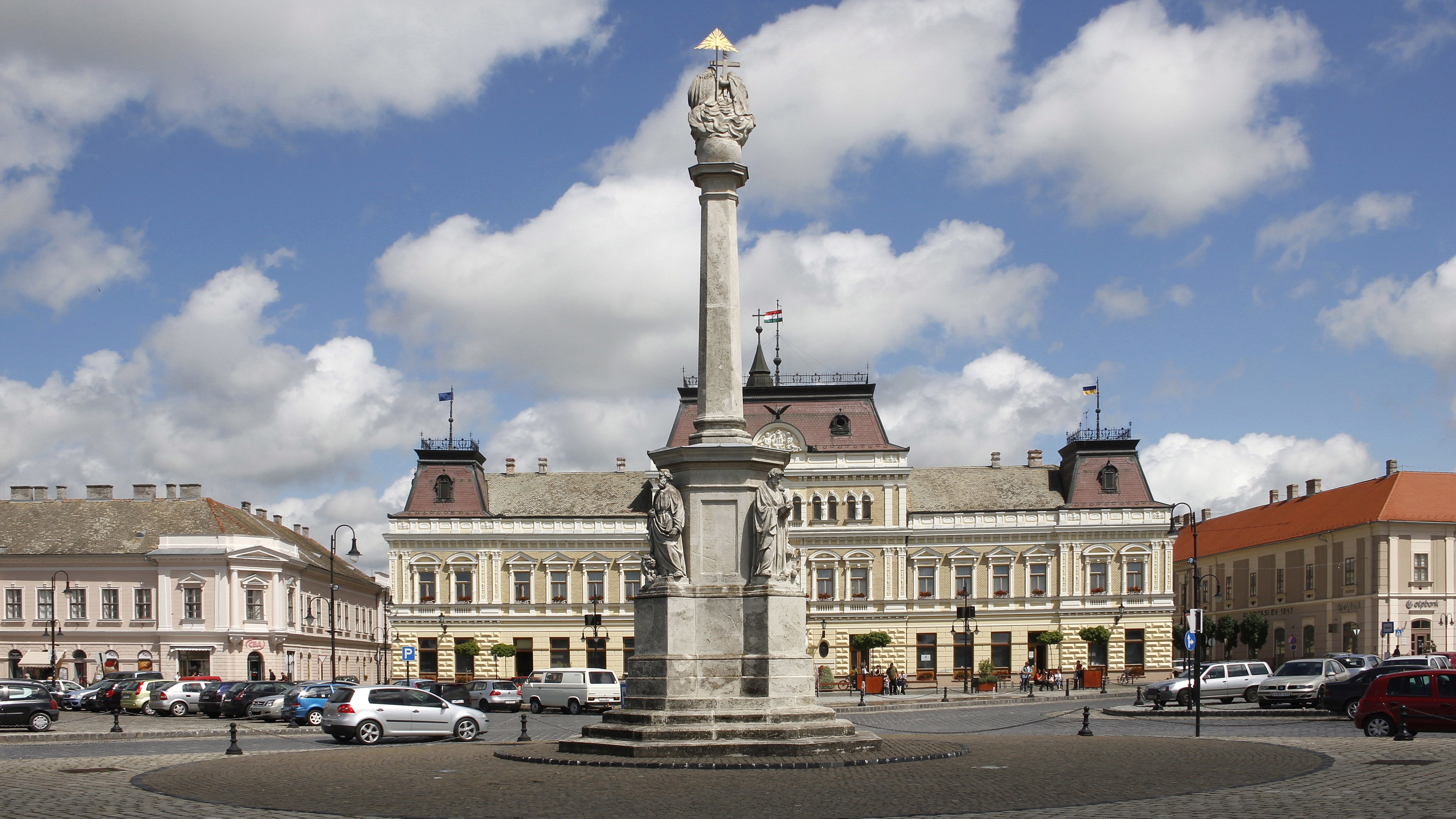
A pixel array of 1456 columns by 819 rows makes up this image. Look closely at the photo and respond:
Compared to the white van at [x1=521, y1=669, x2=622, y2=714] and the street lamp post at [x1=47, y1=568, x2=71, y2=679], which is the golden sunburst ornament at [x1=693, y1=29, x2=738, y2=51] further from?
the street lamp post at [x1=47, y1=568, x2=71, y2=679]

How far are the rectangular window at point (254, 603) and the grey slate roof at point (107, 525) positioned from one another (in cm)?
288

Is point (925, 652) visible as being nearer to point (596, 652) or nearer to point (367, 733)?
point (596, 652)

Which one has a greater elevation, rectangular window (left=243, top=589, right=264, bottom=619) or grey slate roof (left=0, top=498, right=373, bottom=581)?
grey slate roof (left=0, top=498, right=373, bottom=581)

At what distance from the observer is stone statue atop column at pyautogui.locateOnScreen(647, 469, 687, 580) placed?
782 inches

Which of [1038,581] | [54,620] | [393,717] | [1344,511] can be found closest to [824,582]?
[1038,581]

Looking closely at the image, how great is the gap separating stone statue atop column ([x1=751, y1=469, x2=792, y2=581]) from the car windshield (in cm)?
2302

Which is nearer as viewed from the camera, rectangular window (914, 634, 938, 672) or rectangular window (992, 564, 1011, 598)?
rectangular window (914, 634, 938, 672)

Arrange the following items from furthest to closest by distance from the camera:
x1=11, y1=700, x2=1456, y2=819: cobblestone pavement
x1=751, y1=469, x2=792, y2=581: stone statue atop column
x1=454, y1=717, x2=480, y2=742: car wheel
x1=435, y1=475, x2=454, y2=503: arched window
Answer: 1. x1=435, y1=475, x2=454, y2=503: arched window
2. x1=454, y1=717, x2=480, y2=742: car wheel
3. x1=751, y1=469, x2=792, y2=581: stone statue atop column
4. x1=11, y1=700, x2=1456, y2=819: cobblestone pavement

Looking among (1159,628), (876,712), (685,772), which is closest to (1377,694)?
(685,772)

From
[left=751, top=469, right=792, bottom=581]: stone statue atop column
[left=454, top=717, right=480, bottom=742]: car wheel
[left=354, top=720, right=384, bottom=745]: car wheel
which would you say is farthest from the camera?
[left=454, top=717, right=480, bottom=742]: car wheel

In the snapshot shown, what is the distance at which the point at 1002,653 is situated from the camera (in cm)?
6869

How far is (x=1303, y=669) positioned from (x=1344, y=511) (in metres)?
37.2

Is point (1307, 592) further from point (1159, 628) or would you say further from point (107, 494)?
point (107, 494)

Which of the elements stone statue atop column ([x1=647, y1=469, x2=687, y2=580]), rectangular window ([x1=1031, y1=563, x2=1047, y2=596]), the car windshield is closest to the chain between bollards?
stone statue atop column ([x1=647, y1=469, x2=687, y2=580])
